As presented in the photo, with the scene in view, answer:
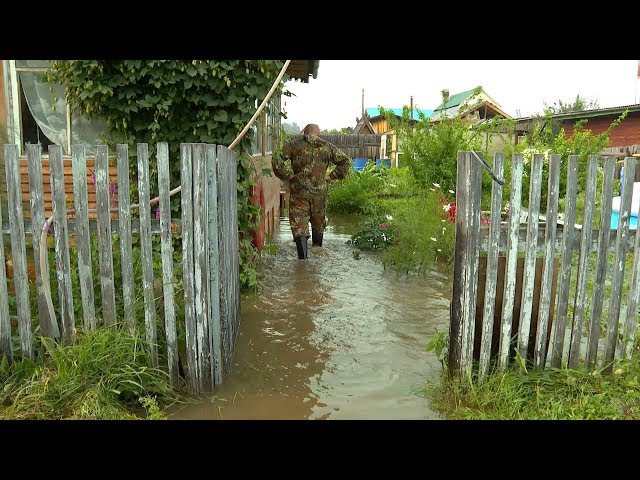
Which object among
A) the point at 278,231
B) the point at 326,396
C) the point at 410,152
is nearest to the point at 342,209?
the point at 278,231

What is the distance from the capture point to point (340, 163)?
9.12 m

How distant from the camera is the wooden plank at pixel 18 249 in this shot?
3.70 metres

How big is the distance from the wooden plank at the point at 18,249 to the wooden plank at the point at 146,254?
30.3 inches

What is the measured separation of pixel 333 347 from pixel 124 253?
204cm

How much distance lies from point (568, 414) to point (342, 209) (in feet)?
38.8

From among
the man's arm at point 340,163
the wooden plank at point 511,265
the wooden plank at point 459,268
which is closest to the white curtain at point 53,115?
the man's arm at point 340,163

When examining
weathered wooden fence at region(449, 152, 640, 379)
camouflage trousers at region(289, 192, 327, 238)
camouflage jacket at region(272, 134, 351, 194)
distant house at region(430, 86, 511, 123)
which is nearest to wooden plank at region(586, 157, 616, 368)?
weathered wooden fence at region(449, 152, 640, 379)

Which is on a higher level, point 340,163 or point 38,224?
point 340,163

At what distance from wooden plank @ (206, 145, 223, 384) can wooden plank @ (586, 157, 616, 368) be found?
256 cm

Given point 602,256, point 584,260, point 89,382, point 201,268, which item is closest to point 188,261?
point 201,268

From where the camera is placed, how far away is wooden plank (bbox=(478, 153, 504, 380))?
3.76m

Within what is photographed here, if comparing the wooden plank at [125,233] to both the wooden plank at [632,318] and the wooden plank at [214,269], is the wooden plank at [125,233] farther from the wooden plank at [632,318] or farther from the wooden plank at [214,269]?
the wooden plank at [632,318]

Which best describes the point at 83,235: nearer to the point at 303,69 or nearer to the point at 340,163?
the point at 340,163

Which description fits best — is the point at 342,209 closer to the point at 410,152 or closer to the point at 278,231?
the point at 278,231
